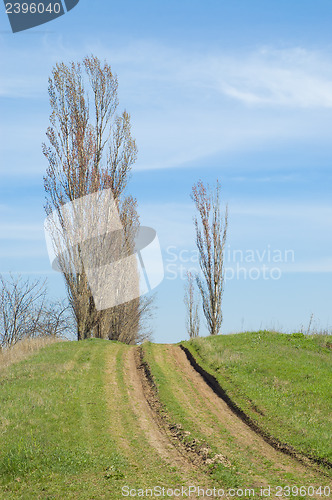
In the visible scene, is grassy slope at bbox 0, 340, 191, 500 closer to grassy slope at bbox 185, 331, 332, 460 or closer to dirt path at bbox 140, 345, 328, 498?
dirt path at bbox 140, 345, 328, 498

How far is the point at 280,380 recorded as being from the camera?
17.5 metres

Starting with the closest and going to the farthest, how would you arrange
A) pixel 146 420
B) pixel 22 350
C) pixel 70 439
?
pixel 70 439 < pixel 146 420 < pixel 22 350

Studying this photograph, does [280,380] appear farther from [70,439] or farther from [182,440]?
[70,439]

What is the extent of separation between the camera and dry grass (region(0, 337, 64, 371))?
943 inches

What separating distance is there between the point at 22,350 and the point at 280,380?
16.0 meters

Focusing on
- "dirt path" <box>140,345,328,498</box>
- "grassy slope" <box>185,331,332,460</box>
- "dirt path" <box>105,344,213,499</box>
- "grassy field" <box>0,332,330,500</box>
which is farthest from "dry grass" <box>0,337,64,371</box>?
"grassy slope" <box>185,331,332,460</box>

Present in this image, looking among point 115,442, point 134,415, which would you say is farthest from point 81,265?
point 115,442

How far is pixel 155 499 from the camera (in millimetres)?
9320

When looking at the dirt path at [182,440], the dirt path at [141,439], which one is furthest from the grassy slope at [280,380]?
the dirt path at [141,439]

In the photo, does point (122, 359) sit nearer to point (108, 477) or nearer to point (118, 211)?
point (108, 477)

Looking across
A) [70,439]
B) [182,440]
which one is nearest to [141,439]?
[182,440]

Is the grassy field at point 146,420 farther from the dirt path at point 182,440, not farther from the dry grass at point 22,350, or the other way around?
the dry grass at point 22,350

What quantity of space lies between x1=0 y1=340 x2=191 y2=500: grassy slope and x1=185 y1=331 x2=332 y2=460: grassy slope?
3932 mm

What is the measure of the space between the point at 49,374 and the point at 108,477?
9350mm
